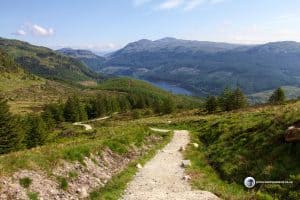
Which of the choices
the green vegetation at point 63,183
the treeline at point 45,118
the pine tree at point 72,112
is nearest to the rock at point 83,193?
the green vegetation at point 63,183

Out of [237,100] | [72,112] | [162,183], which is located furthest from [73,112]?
[162,183]

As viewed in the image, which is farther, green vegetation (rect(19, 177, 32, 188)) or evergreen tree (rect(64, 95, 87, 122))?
evergreen tree (rect(64, 95, 87, 122))

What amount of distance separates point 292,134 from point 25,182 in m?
16.1

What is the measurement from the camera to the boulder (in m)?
22.1

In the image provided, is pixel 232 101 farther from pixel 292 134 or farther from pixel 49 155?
pixel 49 155

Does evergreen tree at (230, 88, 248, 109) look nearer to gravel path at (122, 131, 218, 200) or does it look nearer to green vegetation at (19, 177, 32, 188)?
gravel path at (122, 131, 218, 200)

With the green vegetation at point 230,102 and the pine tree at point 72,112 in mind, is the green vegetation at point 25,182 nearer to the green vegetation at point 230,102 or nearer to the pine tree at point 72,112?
the green vegetation at point 230,102

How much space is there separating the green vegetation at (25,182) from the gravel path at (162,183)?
199 inches

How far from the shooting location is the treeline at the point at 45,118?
219 ft

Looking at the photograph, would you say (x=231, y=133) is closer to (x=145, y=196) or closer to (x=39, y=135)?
(x=145, y=196)

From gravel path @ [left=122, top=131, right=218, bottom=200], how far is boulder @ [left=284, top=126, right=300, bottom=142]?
22.5 feet

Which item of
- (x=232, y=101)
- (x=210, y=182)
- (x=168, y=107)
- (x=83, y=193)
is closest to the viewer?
(x=83, y=193)

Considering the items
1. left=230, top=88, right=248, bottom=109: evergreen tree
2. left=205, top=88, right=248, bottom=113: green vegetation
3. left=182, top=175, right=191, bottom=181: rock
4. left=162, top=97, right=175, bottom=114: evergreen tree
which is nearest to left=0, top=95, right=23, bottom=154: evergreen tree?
left=182, top=175, right=191, bottom=181: rock

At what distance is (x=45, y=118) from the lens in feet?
408
